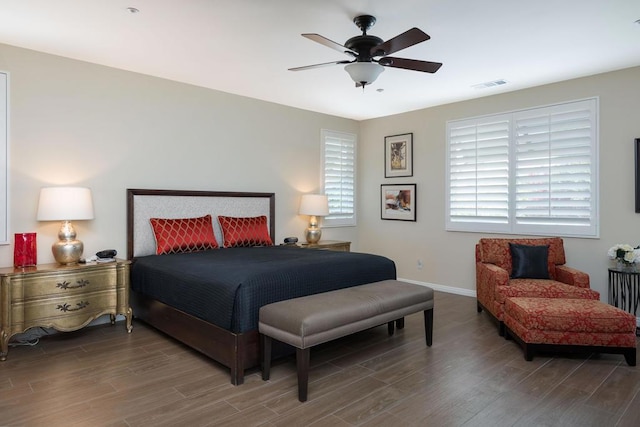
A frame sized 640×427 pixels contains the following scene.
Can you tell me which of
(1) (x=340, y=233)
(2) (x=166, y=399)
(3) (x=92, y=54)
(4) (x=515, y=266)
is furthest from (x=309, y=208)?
(2) (x=166, y=399)

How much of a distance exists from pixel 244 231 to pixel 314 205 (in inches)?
49.2

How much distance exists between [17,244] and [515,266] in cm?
489

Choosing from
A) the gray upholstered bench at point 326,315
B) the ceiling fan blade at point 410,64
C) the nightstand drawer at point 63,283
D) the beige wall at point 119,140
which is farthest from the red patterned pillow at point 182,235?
the ceiling fan blade at point 410,64

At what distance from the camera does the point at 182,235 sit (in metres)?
4.54

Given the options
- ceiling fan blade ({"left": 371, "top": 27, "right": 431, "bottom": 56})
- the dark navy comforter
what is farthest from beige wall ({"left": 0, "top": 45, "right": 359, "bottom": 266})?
ceiling fan blade ({"left": 371, "top": 27, "right": 431, "bottom": 56})

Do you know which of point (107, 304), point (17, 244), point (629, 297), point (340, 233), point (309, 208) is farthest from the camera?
point (340, 233)

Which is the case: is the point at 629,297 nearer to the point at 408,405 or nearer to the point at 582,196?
the point at 582,196

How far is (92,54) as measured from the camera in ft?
13.1

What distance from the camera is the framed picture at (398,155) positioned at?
6.38m

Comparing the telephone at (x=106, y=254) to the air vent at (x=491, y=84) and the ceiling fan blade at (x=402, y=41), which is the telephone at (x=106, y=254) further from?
the air vent at (x=491, y=84)

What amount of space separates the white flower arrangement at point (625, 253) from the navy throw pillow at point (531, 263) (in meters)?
0.59

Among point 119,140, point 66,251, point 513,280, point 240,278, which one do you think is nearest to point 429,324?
point 513,280

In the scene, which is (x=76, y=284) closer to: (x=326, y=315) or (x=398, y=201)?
(x=326, y=315)

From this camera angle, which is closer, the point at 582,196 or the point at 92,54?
the point at 92,54
